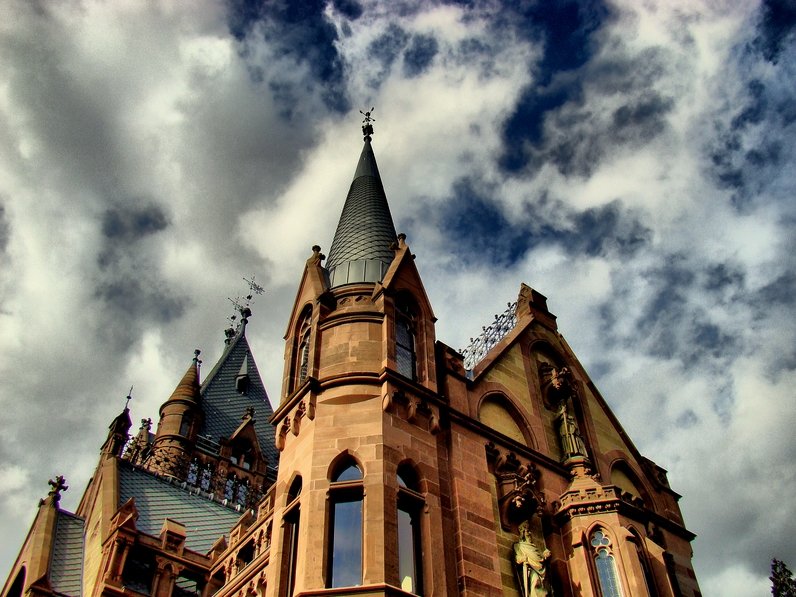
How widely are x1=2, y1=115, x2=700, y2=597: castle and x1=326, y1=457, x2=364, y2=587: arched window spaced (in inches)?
1.2

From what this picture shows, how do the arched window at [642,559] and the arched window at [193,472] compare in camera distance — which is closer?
the arched window at [642,559]

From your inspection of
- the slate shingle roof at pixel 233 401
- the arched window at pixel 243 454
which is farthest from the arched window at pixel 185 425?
the arched window at pixel 243 454

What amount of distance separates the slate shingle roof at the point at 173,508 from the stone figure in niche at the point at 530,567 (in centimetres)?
1532

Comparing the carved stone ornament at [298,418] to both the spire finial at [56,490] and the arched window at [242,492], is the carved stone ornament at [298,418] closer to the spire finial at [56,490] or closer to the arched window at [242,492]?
the spire finial at [56,490]

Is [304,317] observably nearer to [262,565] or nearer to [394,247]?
[394,247]

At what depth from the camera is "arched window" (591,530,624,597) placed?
17078 millimetres

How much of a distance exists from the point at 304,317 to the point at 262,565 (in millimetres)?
6230

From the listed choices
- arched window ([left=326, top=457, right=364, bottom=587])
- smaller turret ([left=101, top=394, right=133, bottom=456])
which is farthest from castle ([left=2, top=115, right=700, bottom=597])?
smaller turret ([left=101, top=394, right=133, bottom=456])

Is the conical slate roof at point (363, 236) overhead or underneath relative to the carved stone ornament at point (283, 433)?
overhead

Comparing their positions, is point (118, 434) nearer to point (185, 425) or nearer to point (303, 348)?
point (185, 425)

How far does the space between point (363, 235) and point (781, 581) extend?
20574 millimetres

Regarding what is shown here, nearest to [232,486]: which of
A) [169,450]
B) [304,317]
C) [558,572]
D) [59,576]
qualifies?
[169,450]

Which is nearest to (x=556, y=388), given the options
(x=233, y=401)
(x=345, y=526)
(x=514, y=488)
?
(x=514, y=488)

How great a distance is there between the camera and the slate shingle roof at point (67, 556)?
25.8m
